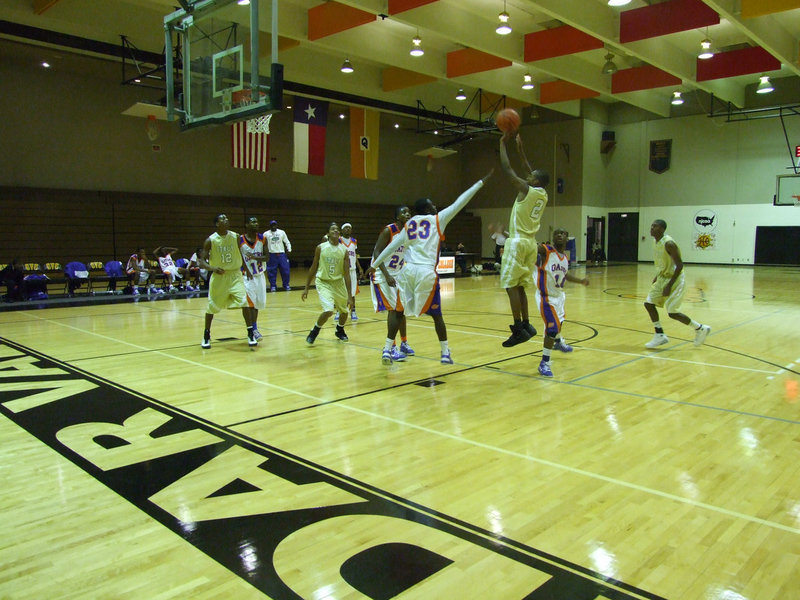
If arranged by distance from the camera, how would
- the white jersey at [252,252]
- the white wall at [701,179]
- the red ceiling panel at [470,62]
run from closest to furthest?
the white jersey at [252,252] < the red ceiling panel at [470,62] < the white wall at [701,179]

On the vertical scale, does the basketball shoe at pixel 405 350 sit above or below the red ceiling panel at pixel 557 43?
below

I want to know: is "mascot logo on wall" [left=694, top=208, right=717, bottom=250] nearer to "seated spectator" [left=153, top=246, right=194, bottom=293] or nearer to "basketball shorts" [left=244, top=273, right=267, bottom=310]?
"seated spectator" [left=153, top=246, right=194, bottom=293]

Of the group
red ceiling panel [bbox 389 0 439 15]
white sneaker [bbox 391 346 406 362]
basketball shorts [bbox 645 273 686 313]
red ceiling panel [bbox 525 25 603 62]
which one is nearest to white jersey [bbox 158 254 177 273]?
red ceiling panel [bbox 389 0 439 15]

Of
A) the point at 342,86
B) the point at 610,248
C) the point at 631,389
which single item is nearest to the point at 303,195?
the point at 342,86

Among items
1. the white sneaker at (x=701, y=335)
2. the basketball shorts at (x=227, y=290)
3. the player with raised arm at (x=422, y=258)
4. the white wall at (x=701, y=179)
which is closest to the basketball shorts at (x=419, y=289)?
the player with raised arm at (x=422, y=258)

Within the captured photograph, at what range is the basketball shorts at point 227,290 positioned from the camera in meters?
7.34

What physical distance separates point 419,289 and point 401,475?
2859 mm

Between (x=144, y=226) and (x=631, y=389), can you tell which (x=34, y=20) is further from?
(x=631, y=389)

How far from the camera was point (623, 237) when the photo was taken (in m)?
27.0

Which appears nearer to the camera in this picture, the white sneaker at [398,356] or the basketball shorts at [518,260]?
the basketball shorts at [518,260]

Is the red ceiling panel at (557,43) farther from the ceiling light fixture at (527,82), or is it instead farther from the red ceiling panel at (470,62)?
the ceiling light fixture at (527,82)

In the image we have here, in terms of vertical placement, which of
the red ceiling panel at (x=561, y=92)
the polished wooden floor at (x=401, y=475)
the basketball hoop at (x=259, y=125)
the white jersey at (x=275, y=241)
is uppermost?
the red ceiling panel at (x=561, y=92)

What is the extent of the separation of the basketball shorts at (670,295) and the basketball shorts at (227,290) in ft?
16.5

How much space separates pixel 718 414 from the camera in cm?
448
